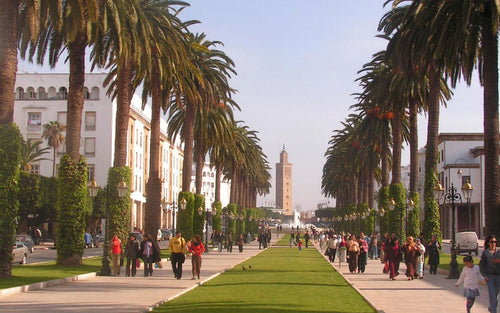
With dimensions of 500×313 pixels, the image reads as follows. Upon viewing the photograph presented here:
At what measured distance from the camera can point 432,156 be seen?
38.8 metres

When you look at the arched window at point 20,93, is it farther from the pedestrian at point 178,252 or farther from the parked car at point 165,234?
the pedestrian at point 178,252

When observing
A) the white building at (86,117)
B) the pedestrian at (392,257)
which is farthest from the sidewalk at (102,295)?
the white building at (86,117)

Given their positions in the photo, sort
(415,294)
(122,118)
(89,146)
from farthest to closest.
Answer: (89,146) → (122,118) → (415,294)

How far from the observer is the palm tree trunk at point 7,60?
76.0 feet

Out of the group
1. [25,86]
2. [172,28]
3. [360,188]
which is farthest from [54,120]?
[172,28]

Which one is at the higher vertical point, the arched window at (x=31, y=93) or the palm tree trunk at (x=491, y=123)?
the arched window at (x=31, y=93)

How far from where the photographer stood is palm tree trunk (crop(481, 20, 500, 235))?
26484 millimetres

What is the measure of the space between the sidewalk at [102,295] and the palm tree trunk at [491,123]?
11229mm

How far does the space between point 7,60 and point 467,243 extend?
38.2 meters

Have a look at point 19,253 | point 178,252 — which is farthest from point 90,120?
point 178,252

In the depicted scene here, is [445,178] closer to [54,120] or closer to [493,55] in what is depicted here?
[54,120]

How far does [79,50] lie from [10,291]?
1350 cm

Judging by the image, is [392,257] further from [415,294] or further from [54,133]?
[54,133]

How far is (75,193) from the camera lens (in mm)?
31141
